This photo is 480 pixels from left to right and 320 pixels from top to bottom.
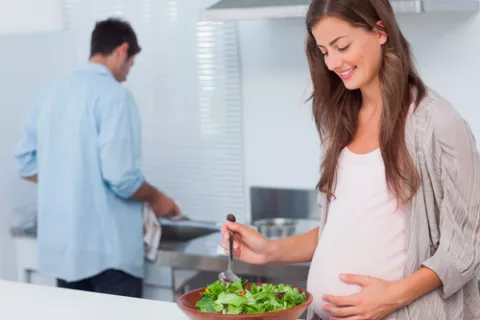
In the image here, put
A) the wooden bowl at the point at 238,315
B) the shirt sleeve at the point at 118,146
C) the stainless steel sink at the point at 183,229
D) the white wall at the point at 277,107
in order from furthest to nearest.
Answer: the stainless steel sink at the point at 183,229, the white wall at the point at 277,107, the shirt sleeve at the point at 118,146, the wooden bowl at the point at 238,315

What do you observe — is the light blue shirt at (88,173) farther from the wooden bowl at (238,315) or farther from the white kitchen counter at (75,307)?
the wooden bowl at (238,315)

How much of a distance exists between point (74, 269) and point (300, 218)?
0.90 meters

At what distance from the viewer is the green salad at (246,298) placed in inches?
52.9

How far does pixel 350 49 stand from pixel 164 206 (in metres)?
1.83

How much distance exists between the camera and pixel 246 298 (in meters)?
1.36

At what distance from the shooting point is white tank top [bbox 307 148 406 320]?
1552 millimetres

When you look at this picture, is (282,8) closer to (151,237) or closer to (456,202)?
(151,237)

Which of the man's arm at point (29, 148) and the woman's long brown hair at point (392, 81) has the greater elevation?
the woman's long brown hair at point (392, 81)

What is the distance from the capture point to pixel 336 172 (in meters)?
1.64

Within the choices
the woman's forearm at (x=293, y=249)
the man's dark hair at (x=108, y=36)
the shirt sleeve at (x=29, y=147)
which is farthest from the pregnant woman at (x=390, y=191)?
the shirt sleeve at (x=29, y=147)

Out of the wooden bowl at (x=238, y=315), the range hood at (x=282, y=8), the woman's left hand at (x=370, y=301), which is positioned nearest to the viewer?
the wooden bowl at (x=238, y=315)

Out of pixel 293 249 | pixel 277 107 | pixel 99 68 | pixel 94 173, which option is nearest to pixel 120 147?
pixel 94 173

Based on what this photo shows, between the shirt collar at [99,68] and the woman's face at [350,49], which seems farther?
the shirt collar at [99,68]

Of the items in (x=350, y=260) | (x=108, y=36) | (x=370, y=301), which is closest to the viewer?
(x=370, y=301)
